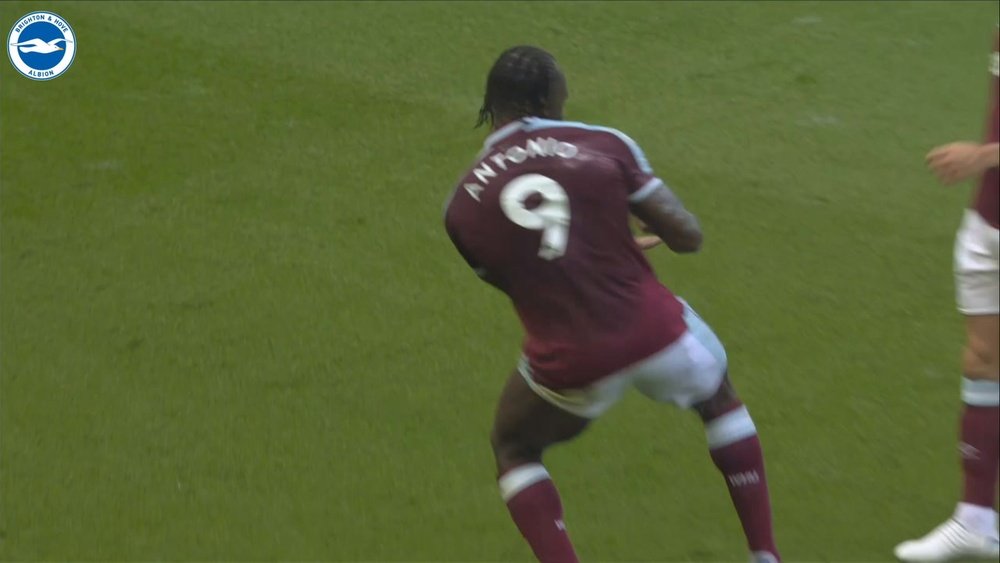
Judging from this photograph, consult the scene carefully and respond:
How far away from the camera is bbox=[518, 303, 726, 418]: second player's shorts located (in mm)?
3402

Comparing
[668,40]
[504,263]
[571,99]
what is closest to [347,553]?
[504,263]

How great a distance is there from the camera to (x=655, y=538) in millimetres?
4125

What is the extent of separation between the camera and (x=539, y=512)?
139 inches

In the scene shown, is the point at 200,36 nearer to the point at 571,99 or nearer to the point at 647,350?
the point at 571,99

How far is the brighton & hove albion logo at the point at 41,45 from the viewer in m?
7.53

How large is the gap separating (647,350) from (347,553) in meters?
1.29

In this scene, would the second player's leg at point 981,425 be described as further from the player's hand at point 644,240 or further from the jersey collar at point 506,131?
the jersey collar at point 506,131

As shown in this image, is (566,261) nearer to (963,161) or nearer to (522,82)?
(522,82)

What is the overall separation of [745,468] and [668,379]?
368 millimetres

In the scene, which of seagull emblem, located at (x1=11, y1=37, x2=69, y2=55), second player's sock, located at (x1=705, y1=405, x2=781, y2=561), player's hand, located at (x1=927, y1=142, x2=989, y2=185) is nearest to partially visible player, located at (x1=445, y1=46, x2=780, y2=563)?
second player's sock, located at (x1=705, y1=405, x2=781, y2=561)

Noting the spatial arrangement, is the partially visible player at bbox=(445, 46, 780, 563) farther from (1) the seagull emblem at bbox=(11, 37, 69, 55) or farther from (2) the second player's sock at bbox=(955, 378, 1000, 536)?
(1) the seagull emblem at bbox=(11, 37, 69, 55)

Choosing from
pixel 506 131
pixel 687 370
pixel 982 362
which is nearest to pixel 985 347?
pixel 982 362

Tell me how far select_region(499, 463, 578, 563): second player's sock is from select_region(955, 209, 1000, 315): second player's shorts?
1.33 metres

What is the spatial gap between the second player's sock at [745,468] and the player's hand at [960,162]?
836 millimetres
